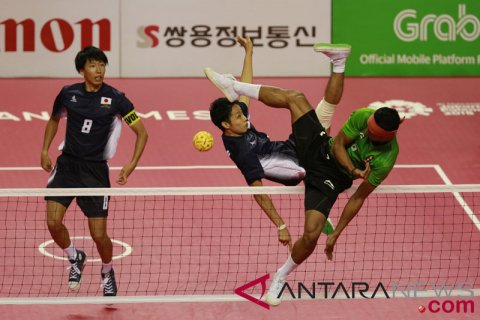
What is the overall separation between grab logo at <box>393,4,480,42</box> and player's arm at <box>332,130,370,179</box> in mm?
10774

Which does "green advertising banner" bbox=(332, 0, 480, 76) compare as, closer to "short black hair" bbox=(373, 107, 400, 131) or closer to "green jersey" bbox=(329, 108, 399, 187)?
"green jersey" bbox=(329, 108, 399, 187)

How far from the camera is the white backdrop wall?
21.2m

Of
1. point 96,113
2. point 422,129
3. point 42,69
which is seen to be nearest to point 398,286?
point 96,113

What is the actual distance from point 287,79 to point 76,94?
10295 mm

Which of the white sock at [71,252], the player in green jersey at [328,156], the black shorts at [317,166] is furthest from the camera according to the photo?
the white sock at [71,252]

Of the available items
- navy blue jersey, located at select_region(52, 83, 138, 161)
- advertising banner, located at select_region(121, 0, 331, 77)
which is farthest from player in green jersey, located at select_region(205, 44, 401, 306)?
advertising banner, located at select_region(121, 0, 331, 77)

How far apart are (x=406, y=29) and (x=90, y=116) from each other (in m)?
11.3

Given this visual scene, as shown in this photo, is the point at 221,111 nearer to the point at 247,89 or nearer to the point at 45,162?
the point at 247,89

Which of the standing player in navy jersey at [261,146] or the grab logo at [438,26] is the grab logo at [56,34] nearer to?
the grab logo at [438,26]

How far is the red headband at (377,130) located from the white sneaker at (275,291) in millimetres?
2113

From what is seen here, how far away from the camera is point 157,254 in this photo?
13828mm

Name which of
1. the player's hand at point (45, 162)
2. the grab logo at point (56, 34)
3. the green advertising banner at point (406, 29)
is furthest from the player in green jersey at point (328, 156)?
the green advertising banner at point (406, 29)

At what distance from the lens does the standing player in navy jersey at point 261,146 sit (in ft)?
39.4

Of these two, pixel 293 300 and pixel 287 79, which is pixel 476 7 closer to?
pixel 287 79
